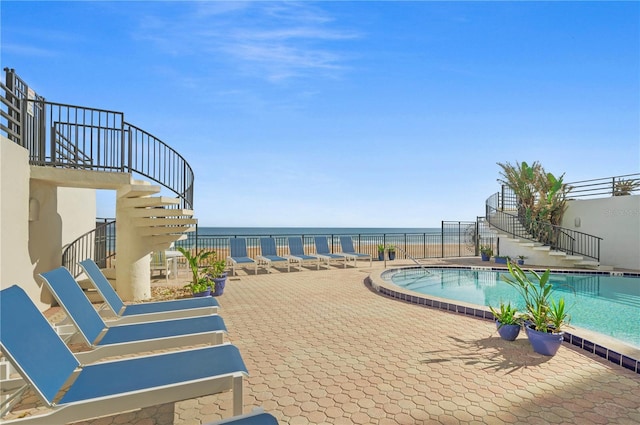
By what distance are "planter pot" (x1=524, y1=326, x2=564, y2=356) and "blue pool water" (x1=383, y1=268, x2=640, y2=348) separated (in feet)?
5.97

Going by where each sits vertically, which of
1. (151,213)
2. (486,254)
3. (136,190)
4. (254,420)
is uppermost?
(136,190)

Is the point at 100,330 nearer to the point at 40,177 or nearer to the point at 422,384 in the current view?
the point at 422,384

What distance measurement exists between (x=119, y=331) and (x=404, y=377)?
3.01 m

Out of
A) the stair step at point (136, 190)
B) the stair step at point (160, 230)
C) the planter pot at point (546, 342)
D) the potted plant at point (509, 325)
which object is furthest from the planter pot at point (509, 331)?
the stair step at point (160, 230)

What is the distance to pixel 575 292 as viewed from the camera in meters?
8.77

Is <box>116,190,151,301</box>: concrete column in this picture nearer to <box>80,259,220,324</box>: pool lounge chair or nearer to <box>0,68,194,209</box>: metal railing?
<box>0,68,194,209</box>: metal railing

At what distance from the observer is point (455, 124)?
14094 millimetres

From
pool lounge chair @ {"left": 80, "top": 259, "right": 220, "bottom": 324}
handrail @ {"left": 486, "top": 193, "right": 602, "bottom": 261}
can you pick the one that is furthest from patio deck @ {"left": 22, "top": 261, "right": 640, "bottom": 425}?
handrail @ {"left": 486, "top": 193, "right": 602, "bottom": 261}

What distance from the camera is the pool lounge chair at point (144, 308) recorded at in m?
4.07

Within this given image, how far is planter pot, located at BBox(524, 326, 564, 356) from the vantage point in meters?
3.90

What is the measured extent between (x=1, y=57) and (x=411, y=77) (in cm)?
915

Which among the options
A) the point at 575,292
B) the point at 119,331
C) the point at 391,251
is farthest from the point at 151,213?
the point at 575,292

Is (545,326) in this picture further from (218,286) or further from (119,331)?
(218,286)

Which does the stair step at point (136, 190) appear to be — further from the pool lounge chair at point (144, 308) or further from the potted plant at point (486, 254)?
the potted plant at point (486, 254)
